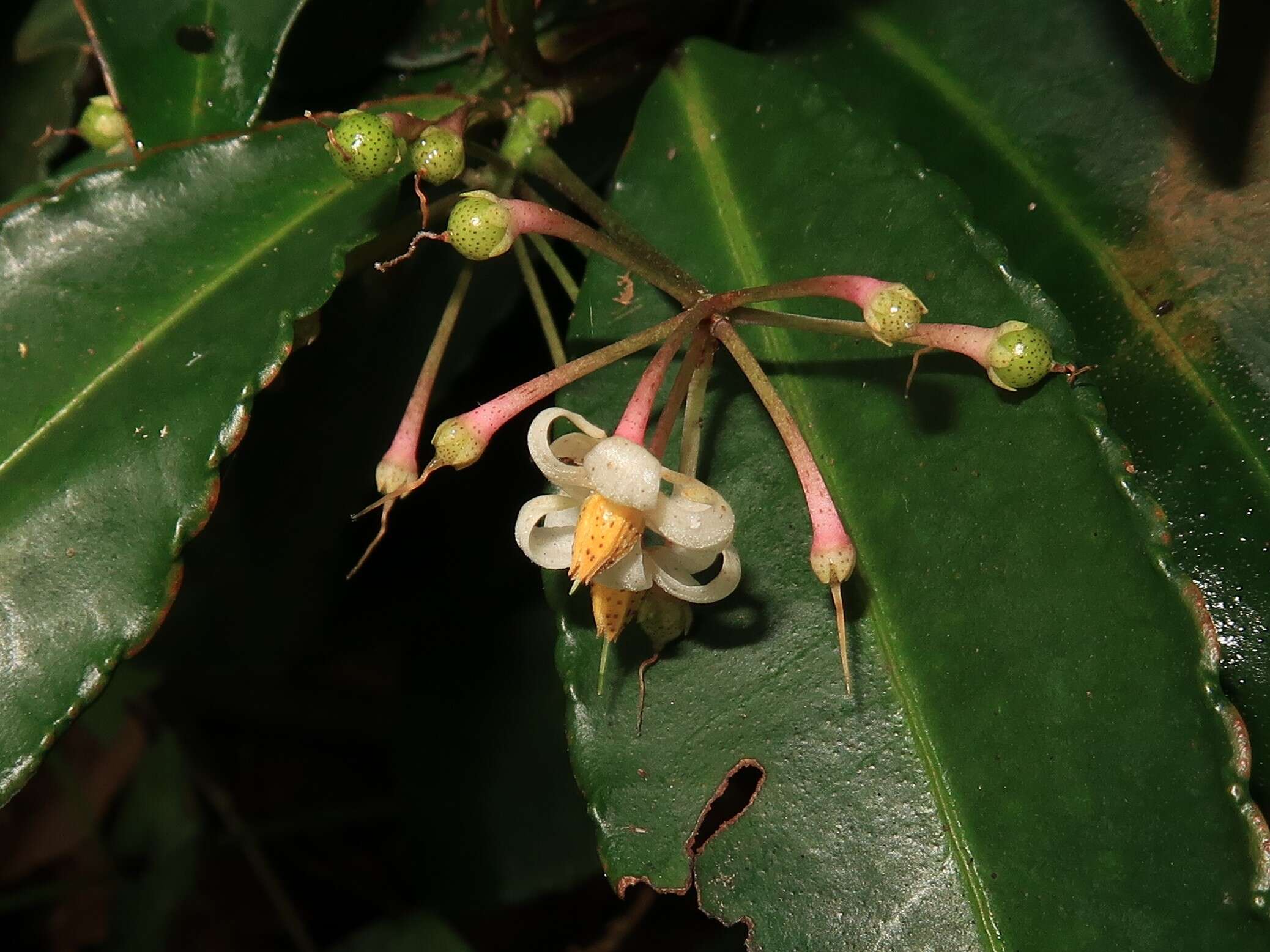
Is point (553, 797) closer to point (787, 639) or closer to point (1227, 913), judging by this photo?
point (787, 639)

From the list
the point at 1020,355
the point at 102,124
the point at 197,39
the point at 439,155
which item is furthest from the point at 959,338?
the point at 102,124

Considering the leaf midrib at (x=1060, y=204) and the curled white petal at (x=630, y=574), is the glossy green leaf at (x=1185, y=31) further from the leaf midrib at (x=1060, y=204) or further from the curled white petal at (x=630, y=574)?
the curled white petal at (x=630, y=574)

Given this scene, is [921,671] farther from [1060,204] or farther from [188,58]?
[188,58]

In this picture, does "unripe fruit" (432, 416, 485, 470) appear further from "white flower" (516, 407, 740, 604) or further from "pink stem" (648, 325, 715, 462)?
"pink stem" (648, 325, 715, 462)

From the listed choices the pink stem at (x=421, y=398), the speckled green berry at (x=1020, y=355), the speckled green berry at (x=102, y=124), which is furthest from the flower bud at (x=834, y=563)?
the speckled green berry at (x=102, y=124)

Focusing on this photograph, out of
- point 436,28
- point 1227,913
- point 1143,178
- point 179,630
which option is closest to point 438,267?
point 436,28

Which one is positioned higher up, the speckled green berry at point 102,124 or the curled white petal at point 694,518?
the speckled green berry at point 102,124

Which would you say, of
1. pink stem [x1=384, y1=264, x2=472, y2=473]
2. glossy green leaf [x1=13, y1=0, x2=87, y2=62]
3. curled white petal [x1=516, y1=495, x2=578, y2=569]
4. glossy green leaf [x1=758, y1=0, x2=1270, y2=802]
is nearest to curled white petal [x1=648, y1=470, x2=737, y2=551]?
curled white petal [x1=516, y1=495, x2=578, y2=569]

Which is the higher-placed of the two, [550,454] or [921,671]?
[550,454]
